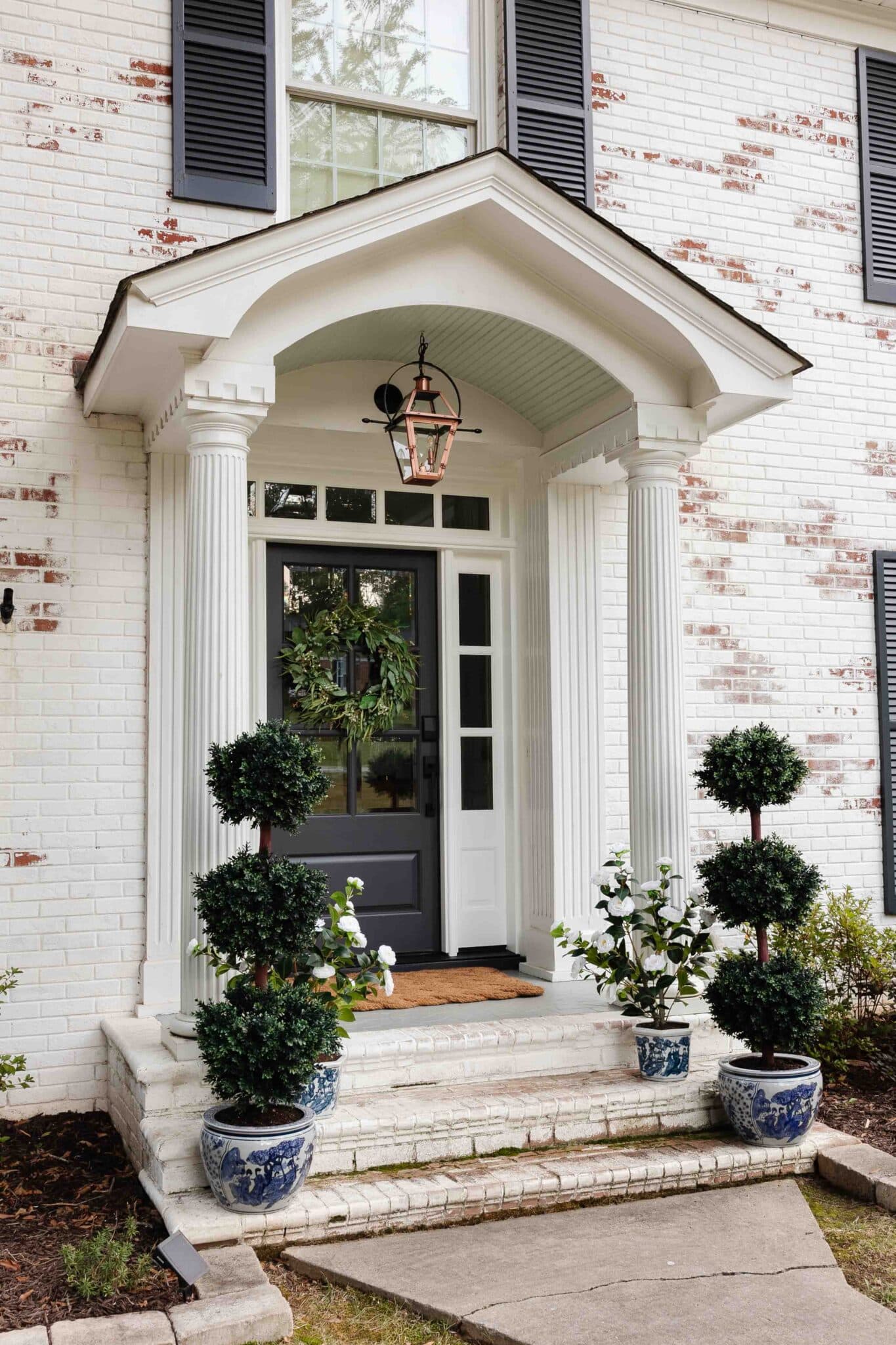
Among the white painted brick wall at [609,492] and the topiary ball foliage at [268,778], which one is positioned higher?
the white painted brick wall at [609,492]

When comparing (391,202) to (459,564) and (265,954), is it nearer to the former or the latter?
(459,564)

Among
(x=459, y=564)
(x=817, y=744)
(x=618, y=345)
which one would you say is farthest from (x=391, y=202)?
(x=817, y=744)

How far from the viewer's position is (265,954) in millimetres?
3744

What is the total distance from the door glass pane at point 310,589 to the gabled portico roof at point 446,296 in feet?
3.54

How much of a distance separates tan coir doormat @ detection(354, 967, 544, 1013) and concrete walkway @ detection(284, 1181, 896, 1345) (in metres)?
1.41

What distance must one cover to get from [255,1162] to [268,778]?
1138mm

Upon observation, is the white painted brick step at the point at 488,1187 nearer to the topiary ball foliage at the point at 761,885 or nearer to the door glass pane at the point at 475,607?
the topiary ball foliage at the point at 761,885

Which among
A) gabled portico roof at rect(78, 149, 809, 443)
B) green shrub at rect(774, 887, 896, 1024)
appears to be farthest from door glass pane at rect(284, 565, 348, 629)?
green shrub at rect(774, 887, 896, 1024)

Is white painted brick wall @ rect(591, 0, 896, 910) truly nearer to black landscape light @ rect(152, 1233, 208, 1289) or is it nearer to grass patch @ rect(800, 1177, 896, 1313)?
grass patch @ rect(800, 1177, 896, 1313)

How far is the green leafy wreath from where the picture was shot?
5.71 metres

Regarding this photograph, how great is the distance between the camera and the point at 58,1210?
3.97m

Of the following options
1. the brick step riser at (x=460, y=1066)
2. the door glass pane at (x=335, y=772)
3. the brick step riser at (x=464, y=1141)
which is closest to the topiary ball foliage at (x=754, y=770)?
the brick step riser at (x=460, y=1066)

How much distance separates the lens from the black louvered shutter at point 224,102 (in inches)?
214

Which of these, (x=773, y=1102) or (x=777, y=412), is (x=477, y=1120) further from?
(x=777, y=412)
